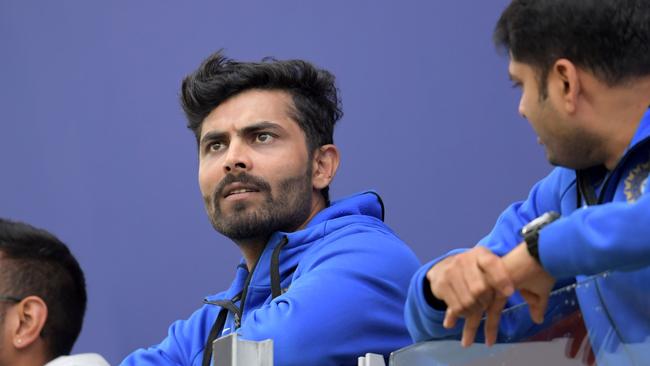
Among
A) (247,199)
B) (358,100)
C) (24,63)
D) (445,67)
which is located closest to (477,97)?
A: (445,67)

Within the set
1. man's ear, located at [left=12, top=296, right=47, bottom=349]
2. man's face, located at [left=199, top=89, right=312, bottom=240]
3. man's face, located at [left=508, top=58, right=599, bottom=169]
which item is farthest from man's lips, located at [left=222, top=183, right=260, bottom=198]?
man's face, located at [left=508, top=58, right=599, bottom=169]

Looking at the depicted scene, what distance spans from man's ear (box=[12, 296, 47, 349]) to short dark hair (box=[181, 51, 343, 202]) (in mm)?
556

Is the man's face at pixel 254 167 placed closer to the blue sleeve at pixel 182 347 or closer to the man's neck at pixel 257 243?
the man's neck at pixel 257 243

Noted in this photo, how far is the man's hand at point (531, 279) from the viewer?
1340mm

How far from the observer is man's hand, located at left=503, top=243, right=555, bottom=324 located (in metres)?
1.34

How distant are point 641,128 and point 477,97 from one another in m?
1.14

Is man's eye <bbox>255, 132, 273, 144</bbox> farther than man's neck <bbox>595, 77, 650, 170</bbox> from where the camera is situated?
Yes

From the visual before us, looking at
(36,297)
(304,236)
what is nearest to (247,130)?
(304,236)

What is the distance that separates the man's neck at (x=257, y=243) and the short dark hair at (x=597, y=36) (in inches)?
35.2

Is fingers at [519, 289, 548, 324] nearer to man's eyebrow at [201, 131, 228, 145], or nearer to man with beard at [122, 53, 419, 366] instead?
man with beard at [122, 53, 419, 366]

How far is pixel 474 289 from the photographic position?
1.36 metres

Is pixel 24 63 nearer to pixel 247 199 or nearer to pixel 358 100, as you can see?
pixel 358 100

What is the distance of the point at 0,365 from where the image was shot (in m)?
1.96

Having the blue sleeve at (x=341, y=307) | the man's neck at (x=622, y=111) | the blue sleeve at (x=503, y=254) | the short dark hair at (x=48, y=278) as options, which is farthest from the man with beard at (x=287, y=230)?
the man's neck at (x=622, y=111)
